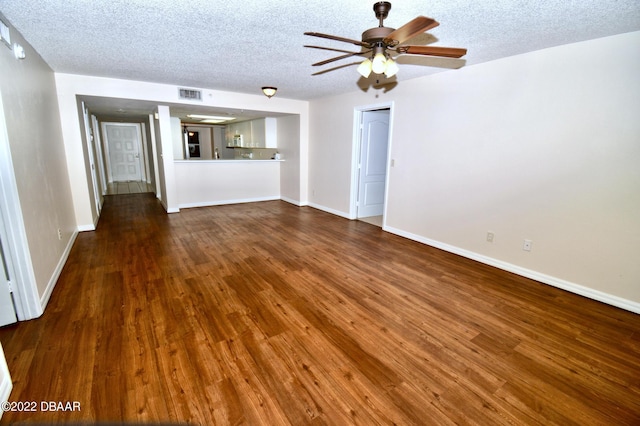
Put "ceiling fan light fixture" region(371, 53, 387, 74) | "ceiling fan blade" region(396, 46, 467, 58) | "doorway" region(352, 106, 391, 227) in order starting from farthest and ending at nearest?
"doorway" region(352, 106, 391, 227)
"ceiling fan blade" region(396, 46, 467, 58)
"ceiling fan light fixture" region(371, 53, 387, 74)

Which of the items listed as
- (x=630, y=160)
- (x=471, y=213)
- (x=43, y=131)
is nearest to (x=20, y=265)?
(x=43, y=131)

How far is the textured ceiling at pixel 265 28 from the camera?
211 centimetres

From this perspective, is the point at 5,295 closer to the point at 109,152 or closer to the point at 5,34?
the point at 5,34

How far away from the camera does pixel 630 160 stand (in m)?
2.52

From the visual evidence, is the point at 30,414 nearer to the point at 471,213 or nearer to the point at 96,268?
the point at 96,268

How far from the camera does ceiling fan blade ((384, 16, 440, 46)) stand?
5.19 ft

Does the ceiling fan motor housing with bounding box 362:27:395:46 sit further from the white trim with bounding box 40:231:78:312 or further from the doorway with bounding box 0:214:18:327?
the white trim with bounding box 40:231:78:312

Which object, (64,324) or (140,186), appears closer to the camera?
(64,324)

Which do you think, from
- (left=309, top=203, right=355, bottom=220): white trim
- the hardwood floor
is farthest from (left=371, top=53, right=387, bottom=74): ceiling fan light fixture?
(left=309, top=203, right=355, bottom=220): white trim

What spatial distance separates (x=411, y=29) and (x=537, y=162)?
2299 mm

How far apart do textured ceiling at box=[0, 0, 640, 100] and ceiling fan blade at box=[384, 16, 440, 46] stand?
1.17ft

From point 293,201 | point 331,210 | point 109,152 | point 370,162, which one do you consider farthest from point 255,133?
point 109,152

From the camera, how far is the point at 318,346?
2.07 metres

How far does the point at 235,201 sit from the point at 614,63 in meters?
6.64
